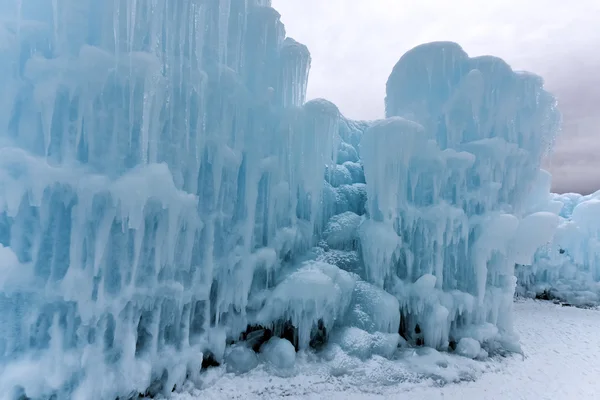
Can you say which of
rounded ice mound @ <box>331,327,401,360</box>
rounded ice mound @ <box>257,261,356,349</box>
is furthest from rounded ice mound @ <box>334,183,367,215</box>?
rounded ice mound @ <box>331,327,401,360</box>

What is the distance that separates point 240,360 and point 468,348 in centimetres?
587

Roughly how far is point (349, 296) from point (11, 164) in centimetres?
722

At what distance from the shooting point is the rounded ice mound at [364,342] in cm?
778

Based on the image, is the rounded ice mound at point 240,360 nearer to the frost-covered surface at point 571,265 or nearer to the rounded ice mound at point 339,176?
the rounded ice mound at point 339,176

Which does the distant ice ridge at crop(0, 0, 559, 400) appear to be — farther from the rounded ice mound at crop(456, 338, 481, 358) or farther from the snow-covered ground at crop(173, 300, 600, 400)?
the snow-covered ground at crop(173, 300, 600, 400)

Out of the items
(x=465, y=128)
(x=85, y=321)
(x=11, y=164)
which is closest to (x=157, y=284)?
(x=85, y=321)

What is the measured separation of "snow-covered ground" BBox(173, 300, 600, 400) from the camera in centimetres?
662

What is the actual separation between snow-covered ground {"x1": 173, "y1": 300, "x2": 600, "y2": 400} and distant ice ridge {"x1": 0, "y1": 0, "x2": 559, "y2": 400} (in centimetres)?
43

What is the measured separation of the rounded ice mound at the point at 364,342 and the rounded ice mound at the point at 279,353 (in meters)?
1.23

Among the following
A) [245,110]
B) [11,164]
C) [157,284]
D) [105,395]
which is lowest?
[105,395]

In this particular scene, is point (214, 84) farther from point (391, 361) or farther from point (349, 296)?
point (391, 361)

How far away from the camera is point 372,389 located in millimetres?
6863

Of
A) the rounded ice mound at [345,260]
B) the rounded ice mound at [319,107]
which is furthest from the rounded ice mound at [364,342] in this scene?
the rounded ice mound at [319,107]

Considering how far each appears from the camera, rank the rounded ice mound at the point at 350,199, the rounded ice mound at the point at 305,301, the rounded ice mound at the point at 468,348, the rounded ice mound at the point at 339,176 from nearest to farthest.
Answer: the rounded ice mound at the point at 305,301 → the rounded ice mound at the point at 468,348 → the rounded ice mound at the point at 350,199 → the rounded ice mound at the point at 339,176
